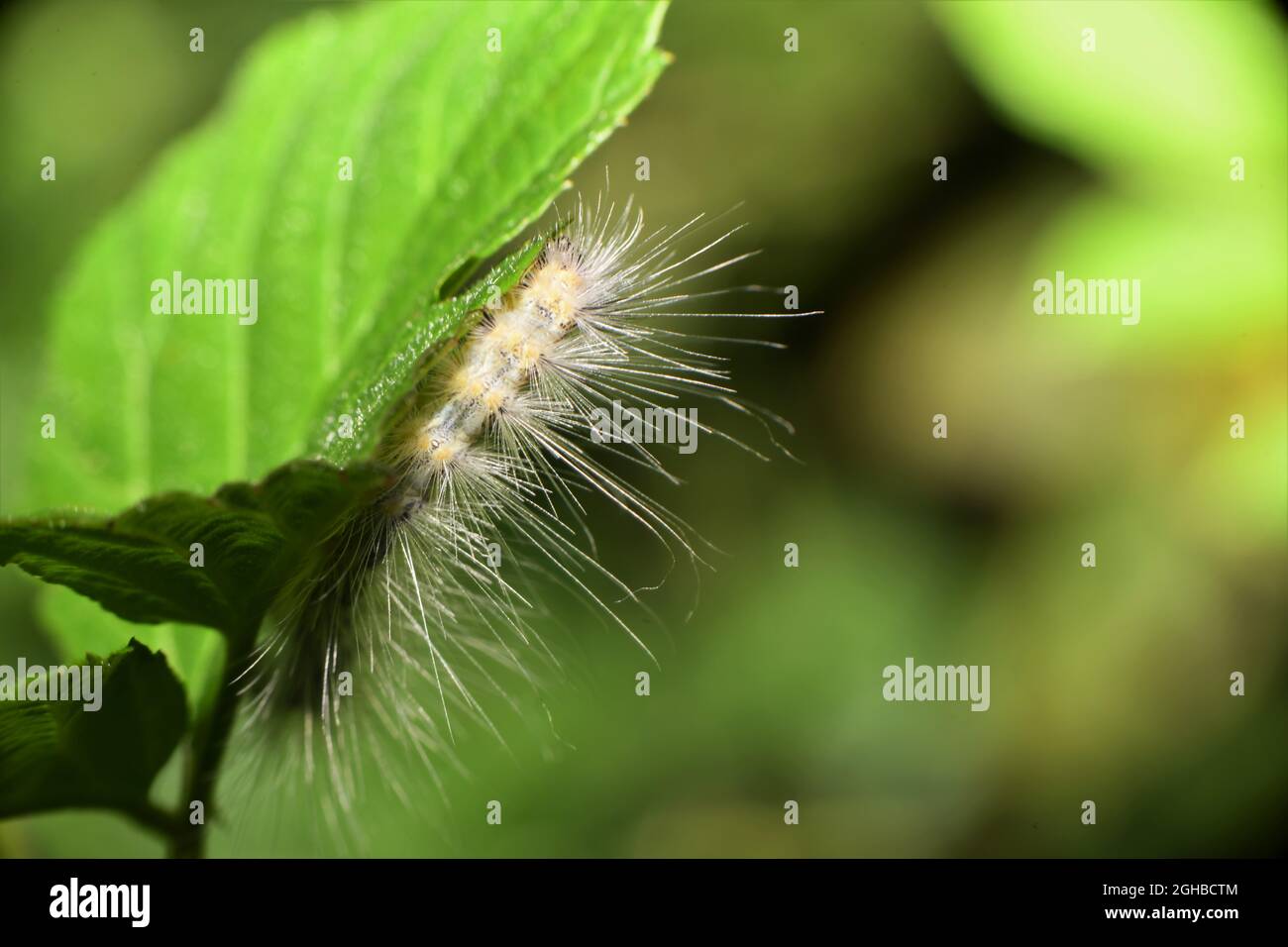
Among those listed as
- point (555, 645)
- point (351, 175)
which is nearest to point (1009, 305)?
point (555, 645)

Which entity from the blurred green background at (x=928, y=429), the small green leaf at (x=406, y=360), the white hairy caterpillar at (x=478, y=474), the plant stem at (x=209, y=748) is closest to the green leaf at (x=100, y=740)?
the plant stem at (x=209, y=748)

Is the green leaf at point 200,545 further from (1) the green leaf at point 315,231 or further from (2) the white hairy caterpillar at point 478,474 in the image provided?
(2) the white hairy caterpillar at point 478,474

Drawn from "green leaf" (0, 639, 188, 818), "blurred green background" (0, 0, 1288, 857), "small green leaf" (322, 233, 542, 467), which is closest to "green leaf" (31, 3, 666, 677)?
"small green leaf" (322, 233, 542, 467)

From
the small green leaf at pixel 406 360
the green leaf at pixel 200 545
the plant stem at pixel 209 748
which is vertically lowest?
the plant stem at pixel 209 748

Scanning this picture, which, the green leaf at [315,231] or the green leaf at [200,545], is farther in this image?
the green leaf at [315,231]

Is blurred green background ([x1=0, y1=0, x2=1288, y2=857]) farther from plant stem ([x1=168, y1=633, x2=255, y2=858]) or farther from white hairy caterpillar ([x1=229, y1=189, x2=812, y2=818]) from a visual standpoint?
plant stem ([x1=168, y1=633, x2=255, y2=858])

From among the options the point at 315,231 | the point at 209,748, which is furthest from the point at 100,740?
the point at 315,231

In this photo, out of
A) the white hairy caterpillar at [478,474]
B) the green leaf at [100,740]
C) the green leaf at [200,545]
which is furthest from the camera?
the white hairy caterpillar at [478,474]

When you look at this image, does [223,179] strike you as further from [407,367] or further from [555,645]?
[555,645]
